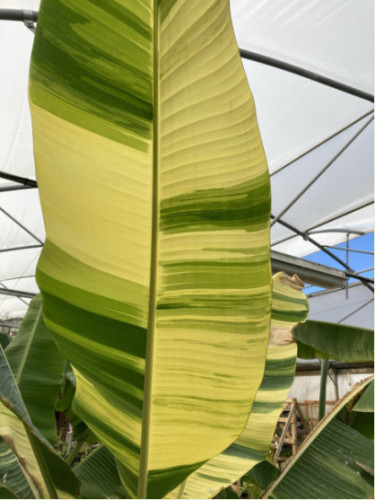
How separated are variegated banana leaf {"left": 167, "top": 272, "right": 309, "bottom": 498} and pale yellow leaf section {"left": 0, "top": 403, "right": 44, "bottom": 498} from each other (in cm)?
19

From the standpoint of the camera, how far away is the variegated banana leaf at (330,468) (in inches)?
29.0

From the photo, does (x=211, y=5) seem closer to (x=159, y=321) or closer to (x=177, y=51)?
(x=177, y=51)

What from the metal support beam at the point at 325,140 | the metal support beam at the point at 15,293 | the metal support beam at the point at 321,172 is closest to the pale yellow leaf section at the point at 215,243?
the metal support beam at the point at 325,140

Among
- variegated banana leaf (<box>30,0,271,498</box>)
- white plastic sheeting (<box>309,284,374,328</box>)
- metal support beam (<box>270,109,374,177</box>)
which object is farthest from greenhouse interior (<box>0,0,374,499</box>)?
white plastic sheeting (<box>309,284,374,328</box>)

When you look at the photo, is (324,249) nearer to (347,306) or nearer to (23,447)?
(347,306)

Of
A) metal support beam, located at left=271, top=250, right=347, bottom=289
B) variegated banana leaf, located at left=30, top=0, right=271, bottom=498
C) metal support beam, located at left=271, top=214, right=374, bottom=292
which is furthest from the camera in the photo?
metal support beam, located at left=271, top=214, right=374, bottom=292

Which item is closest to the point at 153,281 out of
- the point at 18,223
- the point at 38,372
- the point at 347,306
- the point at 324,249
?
the point at 38,372

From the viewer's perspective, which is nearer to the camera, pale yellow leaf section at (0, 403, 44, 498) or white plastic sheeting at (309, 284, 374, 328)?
pale yellow leaf section at (0, 403, 44, 498)

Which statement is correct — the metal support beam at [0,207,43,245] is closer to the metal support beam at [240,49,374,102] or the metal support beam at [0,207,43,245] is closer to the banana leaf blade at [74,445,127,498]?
the metal support beam at [240,49,374,102]

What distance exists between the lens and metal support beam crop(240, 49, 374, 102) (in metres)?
4.05

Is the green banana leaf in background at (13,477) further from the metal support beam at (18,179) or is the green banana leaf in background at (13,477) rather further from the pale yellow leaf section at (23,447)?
the metal support beam at (18,179)

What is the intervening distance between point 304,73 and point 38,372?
394 centimetres

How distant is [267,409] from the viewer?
79 centimetres

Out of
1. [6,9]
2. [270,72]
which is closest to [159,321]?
[6,9]
